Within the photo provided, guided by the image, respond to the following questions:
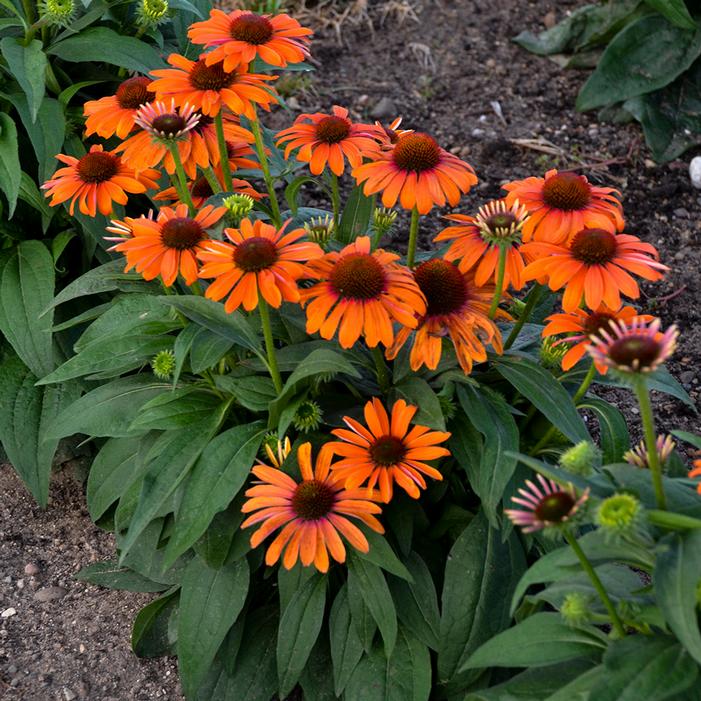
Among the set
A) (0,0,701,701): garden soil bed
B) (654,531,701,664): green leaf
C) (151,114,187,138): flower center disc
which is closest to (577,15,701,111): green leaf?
(0,0,701,701): garden soil bed

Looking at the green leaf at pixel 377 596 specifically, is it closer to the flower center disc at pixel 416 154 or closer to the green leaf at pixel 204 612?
the green leaf at pixel 204 612

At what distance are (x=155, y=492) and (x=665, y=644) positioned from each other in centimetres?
111

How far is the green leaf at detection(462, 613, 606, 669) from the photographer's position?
1.91m

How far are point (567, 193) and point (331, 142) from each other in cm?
57

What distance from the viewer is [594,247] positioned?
2.10 metres

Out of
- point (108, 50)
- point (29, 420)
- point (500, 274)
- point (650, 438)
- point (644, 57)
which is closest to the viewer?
point (650, 438)

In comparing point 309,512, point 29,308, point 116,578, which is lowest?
point 116,578

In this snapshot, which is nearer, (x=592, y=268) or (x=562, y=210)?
(x=592, y=268)

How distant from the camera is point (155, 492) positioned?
2307 mm

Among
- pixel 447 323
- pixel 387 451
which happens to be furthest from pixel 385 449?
pixel 447 323

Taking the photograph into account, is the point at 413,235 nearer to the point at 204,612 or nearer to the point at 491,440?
the point at 491,440

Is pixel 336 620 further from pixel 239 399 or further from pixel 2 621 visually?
pixel 2 621

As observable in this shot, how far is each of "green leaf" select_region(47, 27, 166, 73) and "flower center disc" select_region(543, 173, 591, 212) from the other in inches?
46.5

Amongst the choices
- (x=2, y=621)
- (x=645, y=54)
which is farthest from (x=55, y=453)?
(x=645, y=54)
